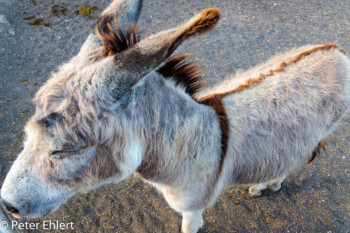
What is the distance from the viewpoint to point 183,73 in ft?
6.38

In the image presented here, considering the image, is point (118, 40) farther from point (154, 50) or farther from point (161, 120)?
point (161, 120)

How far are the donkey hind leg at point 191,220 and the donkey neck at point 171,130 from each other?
745 millimetres

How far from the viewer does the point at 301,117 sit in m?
2.27

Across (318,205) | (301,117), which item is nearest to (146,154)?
(301,117)

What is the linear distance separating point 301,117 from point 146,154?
56.0 inches

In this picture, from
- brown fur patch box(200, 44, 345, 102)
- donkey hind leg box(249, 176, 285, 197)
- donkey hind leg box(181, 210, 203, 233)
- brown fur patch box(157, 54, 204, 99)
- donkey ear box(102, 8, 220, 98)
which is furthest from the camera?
donkey hind leg box(249, 176, 285, 197)

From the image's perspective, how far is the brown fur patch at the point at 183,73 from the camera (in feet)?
6.07

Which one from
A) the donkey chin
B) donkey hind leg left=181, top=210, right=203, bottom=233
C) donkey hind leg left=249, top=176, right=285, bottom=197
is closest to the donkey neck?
the donkey chin

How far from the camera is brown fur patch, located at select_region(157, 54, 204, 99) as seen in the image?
1850mm

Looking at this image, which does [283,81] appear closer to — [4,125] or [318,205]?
[318,205]

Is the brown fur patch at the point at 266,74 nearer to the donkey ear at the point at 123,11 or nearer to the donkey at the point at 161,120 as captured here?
the donkey at the point at 161,120

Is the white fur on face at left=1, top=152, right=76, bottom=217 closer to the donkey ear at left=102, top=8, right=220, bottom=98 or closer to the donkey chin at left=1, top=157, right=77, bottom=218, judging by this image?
the donkey chin at left=1, top=157, right=77, bottom=218

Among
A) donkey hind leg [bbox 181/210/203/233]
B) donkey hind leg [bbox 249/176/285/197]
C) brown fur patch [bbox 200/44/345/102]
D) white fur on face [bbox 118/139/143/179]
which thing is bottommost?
donkey hind leg [bbox 249/176/285/197]

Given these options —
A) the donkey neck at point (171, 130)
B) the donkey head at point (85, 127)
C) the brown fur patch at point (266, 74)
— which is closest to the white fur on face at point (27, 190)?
the donkey head at point (85, 127)
